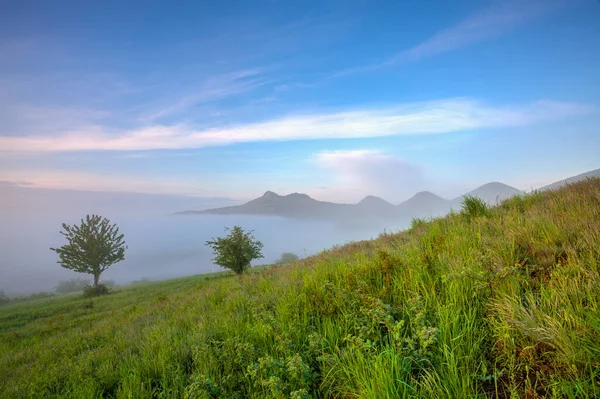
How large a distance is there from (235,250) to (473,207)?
20368 millimetres

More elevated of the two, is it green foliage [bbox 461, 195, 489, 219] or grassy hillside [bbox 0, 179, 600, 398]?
green foliage [bbox 461, 195, 489, 219]

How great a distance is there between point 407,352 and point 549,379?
3.80 feet

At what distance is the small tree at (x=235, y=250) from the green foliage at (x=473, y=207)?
60.9 feet

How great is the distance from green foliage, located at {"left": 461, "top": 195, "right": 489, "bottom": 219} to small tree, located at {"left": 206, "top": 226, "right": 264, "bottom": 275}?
1856 centimetres

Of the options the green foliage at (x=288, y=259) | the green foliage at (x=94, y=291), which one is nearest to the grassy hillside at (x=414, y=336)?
the green foliage at (x=288, y=259)

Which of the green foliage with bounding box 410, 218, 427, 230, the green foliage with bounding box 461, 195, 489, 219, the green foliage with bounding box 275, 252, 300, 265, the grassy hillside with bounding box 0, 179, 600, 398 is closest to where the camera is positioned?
the grassy hillside with bounding box 0, 179, 600, 398

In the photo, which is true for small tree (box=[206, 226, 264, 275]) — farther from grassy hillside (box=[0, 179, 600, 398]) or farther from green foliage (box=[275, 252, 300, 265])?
grassy hillside (box=[0, 179, 600, 398])

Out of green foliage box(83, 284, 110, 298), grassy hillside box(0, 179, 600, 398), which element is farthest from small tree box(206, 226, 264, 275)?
green foliage box(83, 284, 110, 298)

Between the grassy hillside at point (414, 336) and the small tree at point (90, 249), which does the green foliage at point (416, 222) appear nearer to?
the grassy hillside at point (414, 336)

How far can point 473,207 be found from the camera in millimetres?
9438

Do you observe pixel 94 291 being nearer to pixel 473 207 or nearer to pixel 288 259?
pixel 288 259

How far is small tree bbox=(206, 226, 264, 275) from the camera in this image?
25203 mm

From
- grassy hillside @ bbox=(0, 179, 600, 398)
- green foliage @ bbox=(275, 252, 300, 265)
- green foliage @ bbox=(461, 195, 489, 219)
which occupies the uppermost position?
green foliage @ bbox=(461, 195, 489, 219)

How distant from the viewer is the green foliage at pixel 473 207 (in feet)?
29.7
